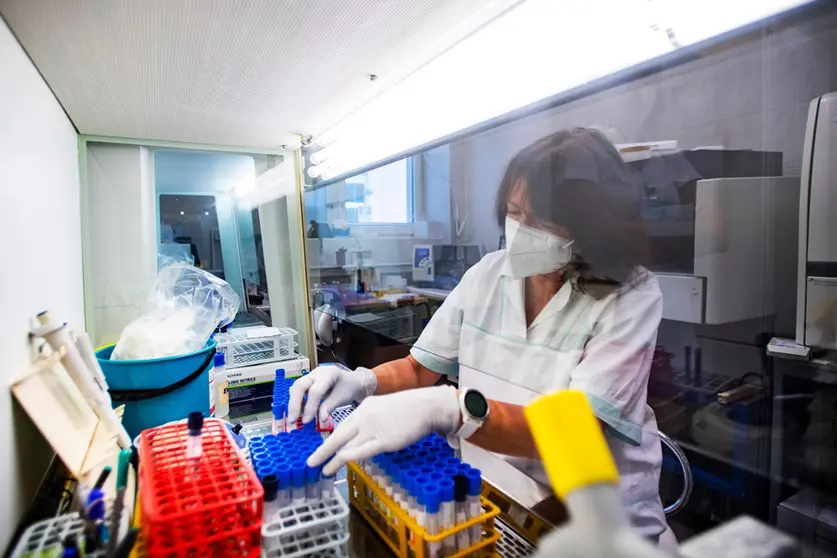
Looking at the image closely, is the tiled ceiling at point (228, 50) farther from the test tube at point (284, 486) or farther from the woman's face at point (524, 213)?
the test tube at point (284, 486)

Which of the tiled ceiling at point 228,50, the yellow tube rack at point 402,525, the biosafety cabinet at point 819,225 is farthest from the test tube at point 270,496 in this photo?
the biosafety cabinet at point 819,225

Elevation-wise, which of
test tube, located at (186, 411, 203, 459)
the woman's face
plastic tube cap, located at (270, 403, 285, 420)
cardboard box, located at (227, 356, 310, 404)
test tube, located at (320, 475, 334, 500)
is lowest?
cardboard box, located at (227, 356, 310, 404)

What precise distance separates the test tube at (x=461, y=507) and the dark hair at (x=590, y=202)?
54cm

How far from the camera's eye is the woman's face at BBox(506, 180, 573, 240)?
0.97m

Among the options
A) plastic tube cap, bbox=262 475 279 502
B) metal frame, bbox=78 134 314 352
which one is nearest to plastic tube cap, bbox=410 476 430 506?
plastic tube cap, bbox=262 475 279 502

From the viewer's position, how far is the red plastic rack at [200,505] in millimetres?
580

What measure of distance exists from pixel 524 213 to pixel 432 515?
670 mm

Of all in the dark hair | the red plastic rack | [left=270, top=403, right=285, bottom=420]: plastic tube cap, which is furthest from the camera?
[left=270, top=403, right=285, bottom=420]: plastic tube cap

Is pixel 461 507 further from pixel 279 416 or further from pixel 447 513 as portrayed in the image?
pixel 279 416

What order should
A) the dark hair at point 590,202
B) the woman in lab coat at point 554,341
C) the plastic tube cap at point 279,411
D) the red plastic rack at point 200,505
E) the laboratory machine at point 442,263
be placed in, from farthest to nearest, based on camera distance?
1. the laboratory machine at point 442,263
2. the plastic tube cap at point 279,411
3. the dark hair at point 590,202
4. the woman in lab coat at point 554,341
5. the red plastic rack at point 200,505

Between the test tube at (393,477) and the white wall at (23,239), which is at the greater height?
the white wall at (23,239)

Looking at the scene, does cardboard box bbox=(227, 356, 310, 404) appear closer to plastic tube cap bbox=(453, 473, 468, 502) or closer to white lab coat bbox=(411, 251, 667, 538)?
white lab coat bbox=(411, 251, 667, 538)

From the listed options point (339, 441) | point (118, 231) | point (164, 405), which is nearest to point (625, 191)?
point (339, 441)

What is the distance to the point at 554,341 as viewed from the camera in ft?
3.49
